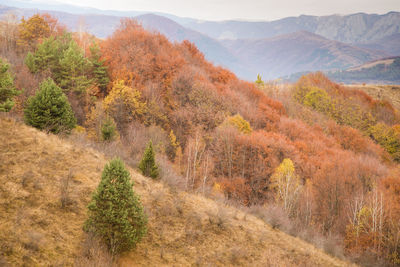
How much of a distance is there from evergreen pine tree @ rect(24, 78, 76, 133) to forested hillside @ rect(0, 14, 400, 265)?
6 centimetres

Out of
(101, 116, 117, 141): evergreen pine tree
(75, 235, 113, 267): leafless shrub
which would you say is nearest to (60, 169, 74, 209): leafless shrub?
(75, 235, 113, 267): leafless shrub

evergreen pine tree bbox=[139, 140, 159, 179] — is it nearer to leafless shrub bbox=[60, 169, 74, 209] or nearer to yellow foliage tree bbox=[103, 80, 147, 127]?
leafless shrub bbox=[60, 169, 74, 209]

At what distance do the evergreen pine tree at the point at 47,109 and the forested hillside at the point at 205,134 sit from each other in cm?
6

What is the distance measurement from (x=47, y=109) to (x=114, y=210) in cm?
1071

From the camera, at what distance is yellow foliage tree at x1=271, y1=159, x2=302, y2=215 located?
2564cm

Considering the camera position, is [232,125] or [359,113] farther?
[359,113]

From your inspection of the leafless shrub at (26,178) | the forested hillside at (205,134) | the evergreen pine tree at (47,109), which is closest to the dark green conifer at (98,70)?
the forested hillside at (205,134)

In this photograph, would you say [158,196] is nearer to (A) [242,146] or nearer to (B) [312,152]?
(A) [242,146]

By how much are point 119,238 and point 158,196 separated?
4.61 meters

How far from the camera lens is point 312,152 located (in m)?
41.7

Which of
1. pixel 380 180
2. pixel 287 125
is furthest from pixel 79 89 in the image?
pixel 380 180

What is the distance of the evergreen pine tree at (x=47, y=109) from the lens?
1534 cm

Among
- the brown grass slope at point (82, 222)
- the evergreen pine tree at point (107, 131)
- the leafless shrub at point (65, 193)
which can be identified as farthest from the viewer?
the evergreen pine tree at point (107, 131)

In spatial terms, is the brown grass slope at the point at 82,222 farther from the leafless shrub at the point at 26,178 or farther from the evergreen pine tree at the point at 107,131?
the evergreen pine tree at the point at 107,131
